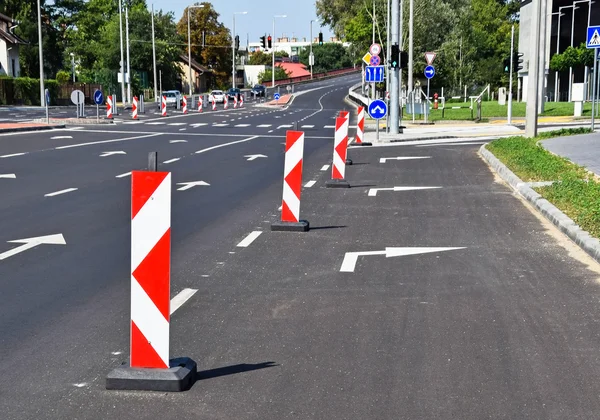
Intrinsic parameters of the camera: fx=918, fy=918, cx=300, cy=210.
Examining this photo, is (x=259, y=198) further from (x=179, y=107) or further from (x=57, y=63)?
(x=57, y=63)

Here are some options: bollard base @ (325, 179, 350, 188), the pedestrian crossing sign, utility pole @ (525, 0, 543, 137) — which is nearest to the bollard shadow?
bollard base @ (325, 179, 350, 188)

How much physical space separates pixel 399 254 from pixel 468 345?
3.53m

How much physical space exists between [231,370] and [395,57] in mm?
28409

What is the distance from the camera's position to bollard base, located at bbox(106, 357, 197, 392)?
5.14m

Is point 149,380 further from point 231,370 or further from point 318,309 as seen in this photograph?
point 318,309

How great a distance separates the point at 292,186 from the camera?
11.1 metres

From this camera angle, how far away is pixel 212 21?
128750mm

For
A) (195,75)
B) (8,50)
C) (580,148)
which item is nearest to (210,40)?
(195,75)

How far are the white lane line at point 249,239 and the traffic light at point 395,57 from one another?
22776 millimetres

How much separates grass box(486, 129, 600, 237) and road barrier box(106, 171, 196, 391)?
6049 millimetres

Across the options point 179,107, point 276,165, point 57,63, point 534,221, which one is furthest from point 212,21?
point 534,221

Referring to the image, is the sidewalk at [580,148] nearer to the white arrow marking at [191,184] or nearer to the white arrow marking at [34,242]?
the white arrow marking at [191,184]

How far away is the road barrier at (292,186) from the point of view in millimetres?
11109

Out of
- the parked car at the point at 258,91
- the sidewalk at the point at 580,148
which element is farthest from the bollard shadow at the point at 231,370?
the parked car at the point at 258,91
